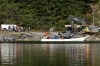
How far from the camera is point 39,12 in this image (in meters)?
114

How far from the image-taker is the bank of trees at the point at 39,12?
362ft

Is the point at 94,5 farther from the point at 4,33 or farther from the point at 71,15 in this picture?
the point at 4,33

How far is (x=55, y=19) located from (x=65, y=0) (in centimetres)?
627

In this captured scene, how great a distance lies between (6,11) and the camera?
11044 centimetres

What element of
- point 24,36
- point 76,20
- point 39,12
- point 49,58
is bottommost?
point 24,36

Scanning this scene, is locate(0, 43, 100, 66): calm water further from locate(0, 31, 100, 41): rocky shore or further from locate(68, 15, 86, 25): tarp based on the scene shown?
locate(68, 15, 86, 25): tarp

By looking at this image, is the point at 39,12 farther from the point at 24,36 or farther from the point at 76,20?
the point at 24,36

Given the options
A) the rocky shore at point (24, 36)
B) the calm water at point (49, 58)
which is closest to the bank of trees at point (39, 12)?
the rocky shore at point (24, 36)

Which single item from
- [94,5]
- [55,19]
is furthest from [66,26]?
[94,5]

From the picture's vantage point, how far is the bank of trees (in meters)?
110

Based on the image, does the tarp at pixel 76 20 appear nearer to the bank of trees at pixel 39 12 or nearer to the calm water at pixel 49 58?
the bank of trees at pixel 39 12

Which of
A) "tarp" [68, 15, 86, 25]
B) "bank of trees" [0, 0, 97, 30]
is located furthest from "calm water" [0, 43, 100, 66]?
"bank of trees" [0, 0, 97, 30]

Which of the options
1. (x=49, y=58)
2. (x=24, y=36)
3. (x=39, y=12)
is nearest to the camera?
(x=49, y=58)

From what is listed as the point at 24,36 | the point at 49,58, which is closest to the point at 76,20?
the point at 24,36
